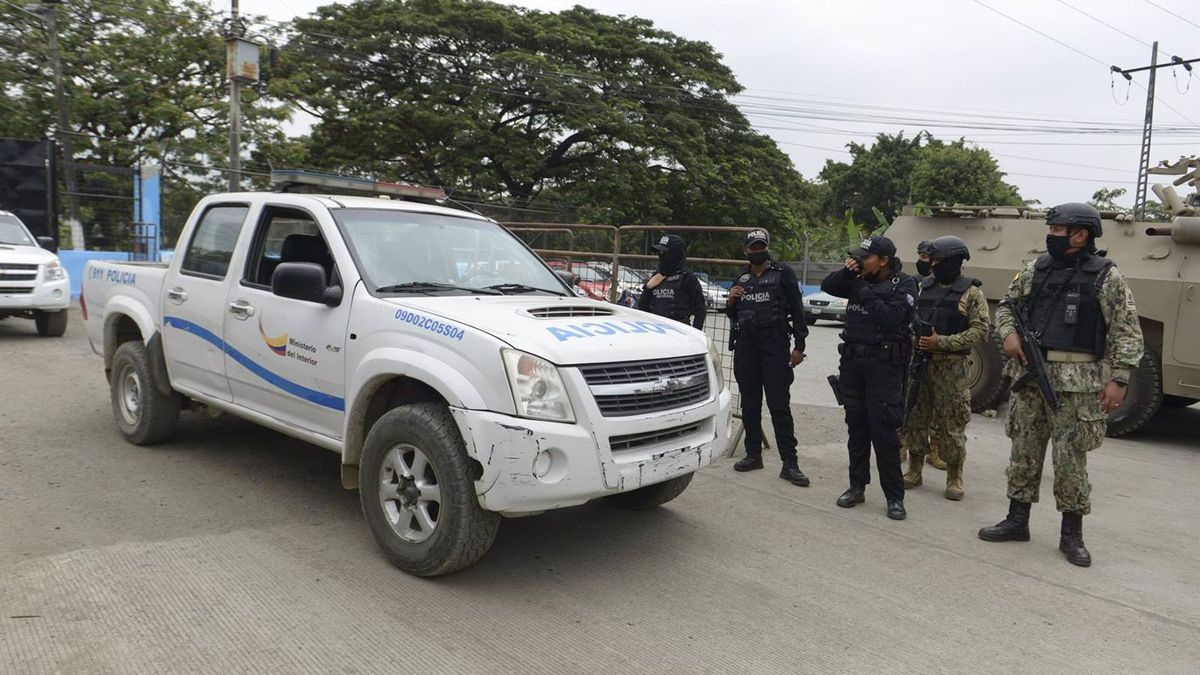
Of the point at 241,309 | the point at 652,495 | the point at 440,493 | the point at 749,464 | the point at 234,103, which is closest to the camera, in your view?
the point at 440,493

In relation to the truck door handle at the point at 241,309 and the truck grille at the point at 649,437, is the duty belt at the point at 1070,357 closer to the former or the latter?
the truck grille at the point at 649,437

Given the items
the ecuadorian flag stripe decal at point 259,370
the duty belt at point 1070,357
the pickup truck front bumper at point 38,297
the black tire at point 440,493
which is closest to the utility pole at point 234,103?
the pickup truck front bumper at point 38,297

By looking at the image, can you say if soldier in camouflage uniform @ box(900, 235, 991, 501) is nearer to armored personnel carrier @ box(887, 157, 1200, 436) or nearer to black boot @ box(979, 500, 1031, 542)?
black boot @ box(979, 500, 1031, 542)

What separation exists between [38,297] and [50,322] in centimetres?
61

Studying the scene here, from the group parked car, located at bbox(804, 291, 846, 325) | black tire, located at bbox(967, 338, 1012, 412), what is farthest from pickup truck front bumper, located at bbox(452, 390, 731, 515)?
parked car, located at bbox(804, 291, 846, 325)

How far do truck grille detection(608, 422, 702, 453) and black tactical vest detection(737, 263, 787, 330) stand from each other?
183 centimetres

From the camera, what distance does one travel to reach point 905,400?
5.90 meters

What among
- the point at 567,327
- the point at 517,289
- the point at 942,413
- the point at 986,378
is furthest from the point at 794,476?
the point at 986,378

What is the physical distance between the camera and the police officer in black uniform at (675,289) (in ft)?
21.0

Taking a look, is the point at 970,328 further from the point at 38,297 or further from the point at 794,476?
the point at 38,297

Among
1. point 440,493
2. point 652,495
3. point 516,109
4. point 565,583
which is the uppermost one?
point 516,109

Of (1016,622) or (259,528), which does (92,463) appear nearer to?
(259,528)

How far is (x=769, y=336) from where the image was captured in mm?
5809

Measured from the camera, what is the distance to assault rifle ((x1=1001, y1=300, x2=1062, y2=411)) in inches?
178
